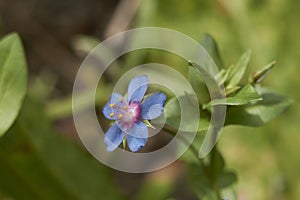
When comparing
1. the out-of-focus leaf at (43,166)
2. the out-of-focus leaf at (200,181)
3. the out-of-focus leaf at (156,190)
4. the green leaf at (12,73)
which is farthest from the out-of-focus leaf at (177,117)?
the out-of-focus leaf at (156,190)

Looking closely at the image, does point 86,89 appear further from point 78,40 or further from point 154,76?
point 154,76

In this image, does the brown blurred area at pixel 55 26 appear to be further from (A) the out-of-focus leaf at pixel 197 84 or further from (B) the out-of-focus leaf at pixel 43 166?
(A) the out-of-focus leaf at pixel 197 84

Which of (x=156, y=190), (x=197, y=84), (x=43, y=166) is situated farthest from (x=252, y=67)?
(x=197, y=84)

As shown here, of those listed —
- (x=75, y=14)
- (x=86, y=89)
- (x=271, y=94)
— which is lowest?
(x=86, y=89)

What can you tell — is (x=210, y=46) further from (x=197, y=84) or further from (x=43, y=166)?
(x=43, y=166)

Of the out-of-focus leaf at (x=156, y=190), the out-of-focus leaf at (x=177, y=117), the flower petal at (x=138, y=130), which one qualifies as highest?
the flower petal at (x=138, y=130)

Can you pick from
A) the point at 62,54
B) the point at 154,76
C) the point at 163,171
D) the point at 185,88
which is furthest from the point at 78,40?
the point at 185,88

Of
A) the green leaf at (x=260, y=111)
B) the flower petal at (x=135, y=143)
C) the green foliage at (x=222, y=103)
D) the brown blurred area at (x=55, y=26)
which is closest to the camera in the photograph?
the flower petal at (x=135, y=143)
